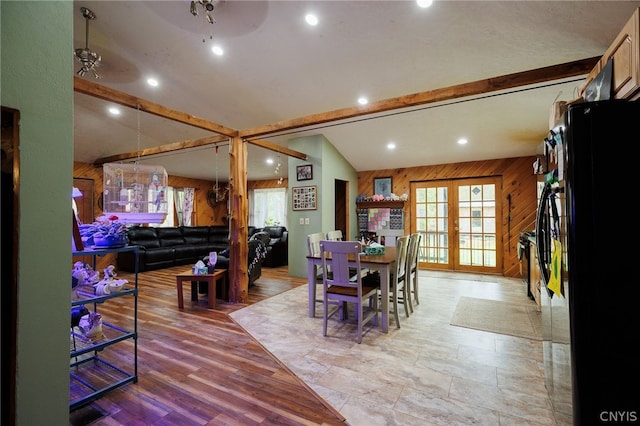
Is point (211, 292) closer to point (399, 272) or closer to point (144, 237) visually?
point (399, 272)

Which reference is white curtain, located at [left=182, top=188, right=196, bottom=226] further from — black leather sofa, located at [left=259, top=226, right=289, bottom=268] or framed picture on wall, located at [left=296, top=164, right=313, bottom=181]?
framed picture on wall, located at [left=296, top=164, right=313, bottom=181]

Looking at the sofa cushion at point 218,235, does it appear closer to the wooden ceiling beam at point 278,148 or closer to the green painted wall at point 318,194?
the green painted wall at point 318,194

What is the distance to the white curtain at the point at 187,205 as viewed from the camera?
8.73 m

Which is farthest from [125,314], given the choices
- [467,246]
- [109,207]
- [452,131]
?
[467,246]

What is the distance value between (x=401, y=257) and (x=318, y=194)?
2.68m

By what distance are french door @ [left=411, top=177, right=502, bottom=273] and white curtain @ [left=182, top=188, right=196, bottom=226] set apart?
644 cm

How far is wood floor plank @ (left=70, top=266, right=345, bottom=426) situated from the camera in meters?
1.79

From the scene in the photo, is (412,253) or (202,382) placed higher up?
(412,253)

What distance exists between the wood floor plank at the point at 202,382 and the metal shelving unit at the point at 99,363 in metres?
0.04

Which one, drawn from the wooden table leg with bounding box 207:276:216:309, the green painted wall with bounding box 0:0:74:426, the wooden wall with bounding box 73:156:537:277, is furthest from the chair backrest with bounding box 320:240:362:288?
the wooden wall with bounding box 73:156:537:277

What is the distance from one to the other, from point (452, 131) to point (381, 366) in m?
4.23

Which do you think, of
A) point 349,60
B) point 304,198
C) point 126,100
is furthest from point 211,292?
point 349,60

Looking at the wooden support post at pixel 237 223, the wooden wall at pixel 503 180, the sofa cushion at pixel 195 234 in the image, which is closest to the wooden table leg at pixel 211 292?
the wooden support post at pixel 237 223

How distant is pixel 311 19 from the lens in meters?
2.89
